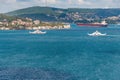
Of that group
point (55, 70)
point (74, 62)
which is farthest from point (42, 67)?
point (74, 62)

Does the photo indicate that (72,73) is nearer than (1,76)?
No

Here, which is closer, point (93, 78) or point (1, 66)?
point (93, 78)

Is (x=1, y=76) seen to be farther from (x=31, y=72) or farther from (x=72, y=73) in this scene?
(x=72, y=73)

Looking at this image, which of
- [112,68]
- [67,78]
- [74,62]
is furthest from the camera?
[74,62]

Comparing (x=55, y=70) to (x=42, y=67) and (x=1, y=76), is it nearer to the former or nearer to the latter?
(x=42, y=67)

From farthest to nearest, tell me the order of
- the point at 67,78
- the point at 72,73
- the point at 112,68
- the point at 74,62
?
the point at 74,62
the point at 112,68
the point at 72,73
the point at 67,78

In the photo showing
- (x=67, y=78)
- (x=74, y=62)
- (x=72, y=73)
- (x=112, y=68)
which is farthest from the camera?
(x=74, y=62)

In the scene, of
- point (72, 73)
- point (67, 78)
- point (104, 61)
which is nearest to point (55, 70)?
point (72, 73)

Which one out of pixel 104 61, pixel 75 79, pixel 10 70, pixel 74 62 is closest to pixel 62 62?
pixel 74 62
